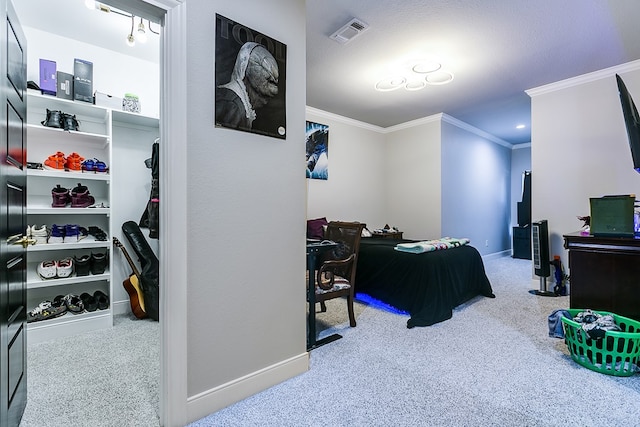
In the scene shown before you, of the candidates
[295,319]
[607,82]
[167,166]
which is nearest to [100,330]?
[295,319]

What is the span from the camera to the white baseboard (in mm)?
1490

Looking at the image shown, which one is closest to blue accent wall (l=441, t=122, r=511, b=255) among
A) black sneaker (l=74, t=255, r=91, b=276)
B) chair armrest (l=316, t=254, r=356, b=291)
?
chair armrest (l=316, t=254, r=356, b=291)

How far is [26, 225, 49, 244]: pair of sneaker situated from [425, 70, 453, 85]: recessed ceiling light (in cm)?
420

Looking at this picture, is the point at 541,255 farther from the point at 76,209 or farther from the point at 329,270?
the point at 76,209

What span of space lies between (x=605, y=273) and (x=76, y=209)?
431cm

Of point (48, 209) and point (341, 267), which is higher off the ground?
point (48, 209)

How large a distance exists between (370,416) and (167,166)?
166 centimetres

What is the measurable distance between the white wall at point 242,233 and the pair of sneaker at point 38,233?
198cm

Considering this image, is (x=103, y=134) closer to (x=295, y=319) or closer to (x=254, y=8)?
(x=254, y=8)

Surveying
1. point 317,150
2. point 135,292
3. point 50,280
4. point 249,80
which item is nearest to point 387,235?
point 317,150

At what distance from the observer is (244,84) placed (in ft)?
5.44

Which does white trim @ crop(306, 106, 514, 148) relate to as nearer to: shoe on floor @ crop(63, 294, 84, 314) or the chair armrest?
the chair armrest

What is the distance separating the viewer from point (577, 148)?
3.65 metres

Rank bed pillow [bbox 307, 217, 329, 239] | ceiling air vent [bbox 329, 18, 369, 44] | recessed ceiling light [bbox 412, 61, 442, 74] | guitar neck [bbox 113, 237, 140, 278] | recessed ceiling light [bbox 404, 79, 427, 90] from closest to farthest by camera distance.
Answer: ceiling air vent [bbox 329, 18, 369, 44] → guitar neck [bbox 113, 237, 140, 278] → recessed ceiling light [bbox 412, 61, 442, 74] → recessed ceiling light [bbox 404, 79, 427, 90] → bed pillow [bbox 307, 217, 329, 239]
